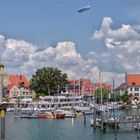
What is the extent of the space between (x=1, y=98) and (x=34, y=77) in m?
18.5

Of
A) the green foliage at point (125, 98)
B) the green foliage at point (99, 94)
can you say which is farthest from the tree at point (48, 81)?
the green foliage at point (125, 98)

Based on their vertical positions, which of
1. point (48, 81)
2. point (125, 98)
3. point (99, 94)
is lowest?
point (125, 98)

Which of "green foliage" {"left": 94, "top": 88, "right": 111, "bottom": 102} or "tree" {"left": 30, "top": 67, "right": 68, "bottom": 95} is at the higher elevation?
"tree" {"left": 30, "top": 67, "right": 68, "bottom": 95}

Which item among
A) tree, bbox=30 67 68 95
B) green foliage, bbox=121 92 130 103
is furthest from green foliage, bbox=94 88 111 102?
tree, bbox=30 67 68 95

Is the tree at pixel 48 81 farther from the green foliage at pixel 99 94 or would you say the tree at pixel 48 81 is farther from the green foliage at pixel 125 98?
the green foliage at pixel 125 98

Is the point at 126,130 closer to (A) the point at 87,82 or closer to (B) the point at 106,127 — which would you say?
(B) the point at 106,127

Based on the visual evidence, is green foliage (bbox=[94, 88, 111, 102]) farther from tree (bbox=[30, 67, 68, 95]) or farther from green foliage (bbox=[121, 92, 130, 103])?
tree (bbox=[30, 67, 68, 95])

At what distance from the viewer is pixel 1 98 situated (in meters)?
188

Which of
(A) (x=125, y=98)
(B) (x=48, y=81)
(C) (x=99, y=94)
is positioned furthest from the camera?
(A) (x=125, y=98)

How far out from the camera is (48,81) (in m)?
173

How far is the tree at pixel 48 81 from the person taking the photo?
173 metres

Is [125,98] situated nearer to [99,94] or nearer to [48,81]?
[99,94]

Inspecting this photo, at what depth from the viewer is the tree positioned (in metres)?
173

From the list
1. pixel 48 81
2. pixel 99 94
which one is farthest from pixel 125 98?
pixel 48 81
